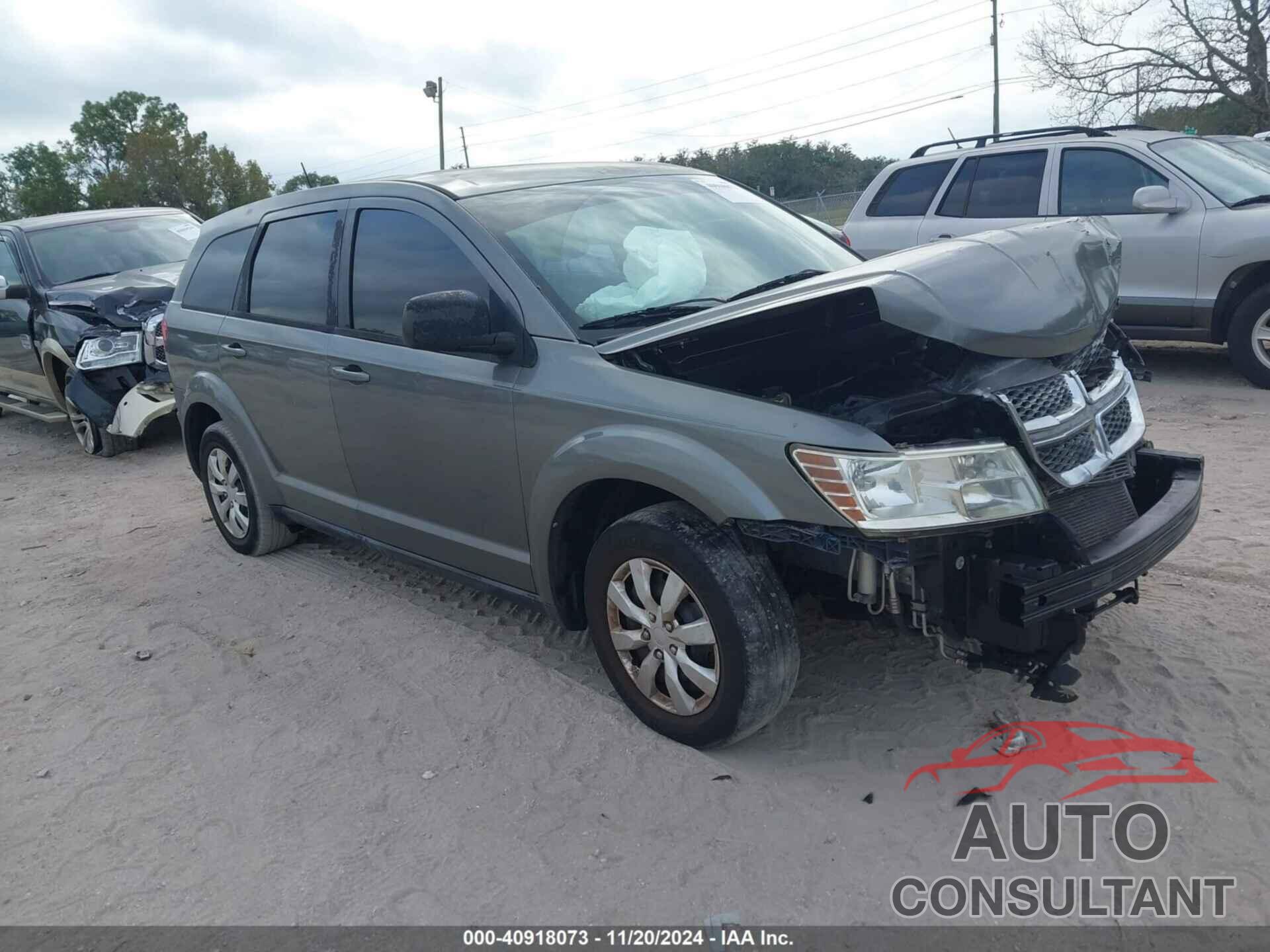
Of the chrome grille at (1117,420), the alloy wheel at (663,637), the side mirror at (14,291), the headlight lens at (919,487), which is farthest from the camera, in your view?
the side mirror at (14,291)

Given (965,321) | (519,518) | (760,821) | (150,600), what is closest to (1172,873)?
(760,821)

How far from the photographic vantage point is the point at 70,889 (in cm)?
297

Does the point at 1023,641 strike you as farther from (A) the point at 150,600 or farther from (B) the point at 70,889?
(A) the point at 150,600

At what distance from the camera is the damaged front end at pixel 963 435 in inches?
108

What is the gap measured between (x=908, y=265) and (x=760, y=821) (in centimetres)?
170

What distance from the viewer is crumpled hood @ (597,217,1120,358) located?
8.95ft

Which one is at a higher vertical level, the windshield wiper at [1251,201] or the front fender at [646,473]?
the windshield wiper at [1251,201]

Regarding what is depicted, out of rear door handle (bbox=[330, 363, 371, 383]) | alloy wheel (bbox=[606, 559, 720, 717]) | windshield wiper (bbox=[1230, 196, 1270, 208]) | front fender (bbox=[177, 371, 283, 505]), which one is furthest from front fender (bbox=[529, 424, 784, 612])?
windshield wiper (bbox=[1230, 196, 1270, 208])

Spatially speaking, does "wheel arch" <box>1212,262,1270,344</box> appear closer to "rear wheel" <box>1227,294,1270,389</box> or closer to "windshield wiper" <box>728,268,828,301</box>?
"rear wheel" <box>1227,294,1270,389</box>

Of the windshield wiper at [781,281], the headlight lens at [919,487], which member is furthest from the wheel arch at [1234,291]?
the headlight lens at [919,487]

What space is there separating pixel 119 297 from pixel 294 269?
4.62 metres

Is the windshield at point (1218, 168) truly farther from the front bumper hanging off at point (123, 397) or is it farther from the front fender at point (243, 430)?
the front bumper hanging off at point (123, 397)

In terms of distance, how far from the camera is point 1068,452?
3.02 meters

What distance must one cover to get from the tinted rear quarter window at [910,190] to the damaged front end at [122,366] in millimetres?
6401
